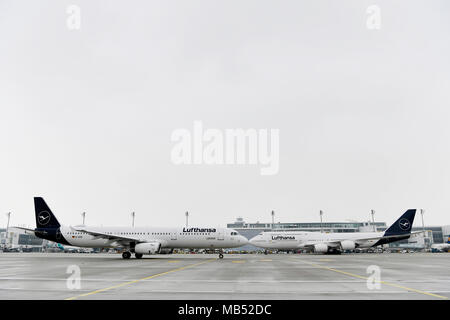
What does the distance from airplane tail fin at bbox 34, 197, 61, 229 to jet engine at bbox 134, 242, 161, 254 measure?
1225 cm

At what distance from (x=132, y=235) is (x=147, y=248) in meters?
4.80

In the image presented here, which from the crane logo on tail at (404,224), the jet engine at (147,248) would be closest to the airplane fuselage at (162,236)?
the jet engine at (147,248)

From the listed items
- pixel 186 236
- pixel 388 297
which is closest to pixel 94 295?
pixel 388 297

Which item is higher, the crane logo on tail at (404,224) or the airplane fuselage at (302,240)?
the crane logo on tail at (404,224)

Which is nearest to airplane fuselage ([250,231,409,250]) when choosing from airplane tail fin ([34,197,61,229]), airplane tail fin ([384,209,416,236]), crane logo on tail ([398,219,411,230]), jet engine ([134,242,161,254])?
airplane tail fin ([384,209,416,236])

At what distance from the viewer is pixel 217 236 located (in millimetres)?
40344

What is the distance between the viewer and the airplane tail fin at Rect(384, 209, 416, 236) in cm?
5934

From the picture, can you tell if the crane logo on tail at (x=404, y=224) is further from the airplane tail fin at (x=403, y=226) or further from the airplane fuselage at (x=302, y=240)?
the airplane fuselage at (x=302, y=240)

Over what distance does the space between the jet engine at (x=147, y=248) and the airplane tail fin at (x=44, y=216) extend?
12248 mm

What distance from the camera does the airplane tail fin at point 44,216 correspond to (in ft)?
131

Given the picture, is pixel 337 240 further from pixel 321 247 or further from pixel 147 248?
pixel 147 248

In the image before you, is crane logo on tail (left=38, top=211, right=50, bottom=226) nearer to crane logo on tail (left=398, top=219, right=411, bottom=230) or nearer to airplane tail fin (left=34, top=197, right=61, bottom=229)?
airplane tail fin (left=34, top=197, right=61, bottom=229)

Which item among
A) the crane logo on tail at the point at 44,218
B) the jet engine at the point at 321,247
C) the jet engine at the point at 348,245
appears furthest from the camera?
the jet engine at the point at 348,245
